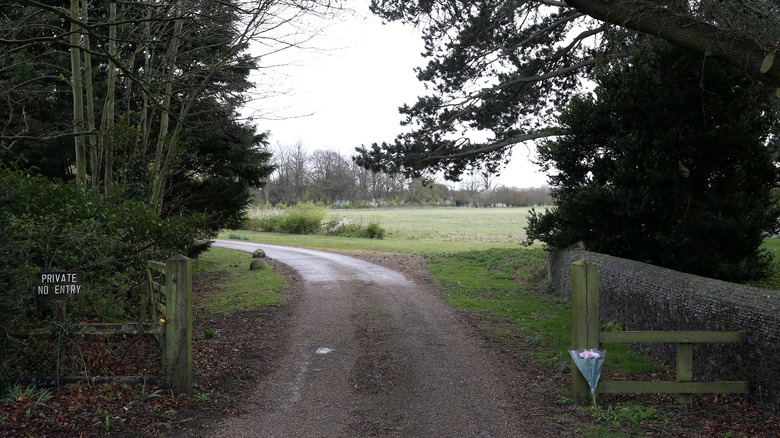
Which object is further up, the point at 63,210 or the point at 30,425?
the point at 63,210

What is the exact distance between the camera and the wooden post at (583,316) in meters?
7.08

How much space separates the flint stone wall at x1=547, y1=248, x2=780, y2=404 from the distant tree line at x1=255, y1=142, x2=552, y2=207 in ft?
252

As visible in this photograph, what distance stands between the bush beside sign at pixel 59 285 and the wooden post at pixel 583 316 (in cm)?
552

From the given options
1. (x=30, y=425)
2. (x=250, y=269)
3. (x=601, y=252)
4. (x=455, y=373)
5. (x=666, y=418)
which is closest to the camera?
(x=30, y=425)

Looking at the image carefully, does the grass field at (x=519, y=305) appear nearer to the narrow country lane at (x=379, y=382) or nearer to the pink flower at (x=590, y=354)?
the pink flower at (x=590, y=354)

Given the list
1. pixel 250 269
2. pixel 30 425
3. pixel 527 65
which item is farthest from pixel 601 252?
pixel 250 269

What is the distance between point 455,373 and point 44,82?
1497 centimetres

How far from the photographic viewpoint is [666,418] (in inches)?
257

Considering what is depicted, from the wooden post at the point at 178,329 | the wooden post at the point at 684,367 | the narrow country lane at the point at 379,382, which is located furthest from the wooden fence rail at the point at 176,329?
the wooden post at the point at 684,367

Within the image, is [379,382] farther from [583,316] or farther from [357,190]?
[357,190]

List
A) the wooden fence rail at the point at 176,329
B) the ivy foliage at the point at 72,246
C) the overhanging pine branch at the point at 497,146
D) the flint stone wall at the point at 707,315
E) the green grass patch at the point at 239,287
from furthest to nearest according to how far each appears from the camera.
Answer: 1. the overhanging pine branch at the point at 497,146
2. the green grass patch at the point at 239,287
3. the wooden fence rail at the point at 176,329
4. the ivy foliage at the point at 72,246
5. the flint stone wall at the point at 707,315

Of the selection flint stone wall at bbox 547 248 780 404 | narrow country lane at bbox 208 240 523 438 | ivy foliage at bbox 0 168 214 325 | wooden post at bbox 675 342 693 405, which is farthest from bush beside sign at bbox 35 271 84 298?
flint stone wall at bbox 547 248 780 404

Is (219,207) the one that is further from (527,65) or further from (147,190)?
(527,65)

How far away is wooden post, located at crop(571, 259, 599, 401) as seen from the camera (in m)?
7.08
